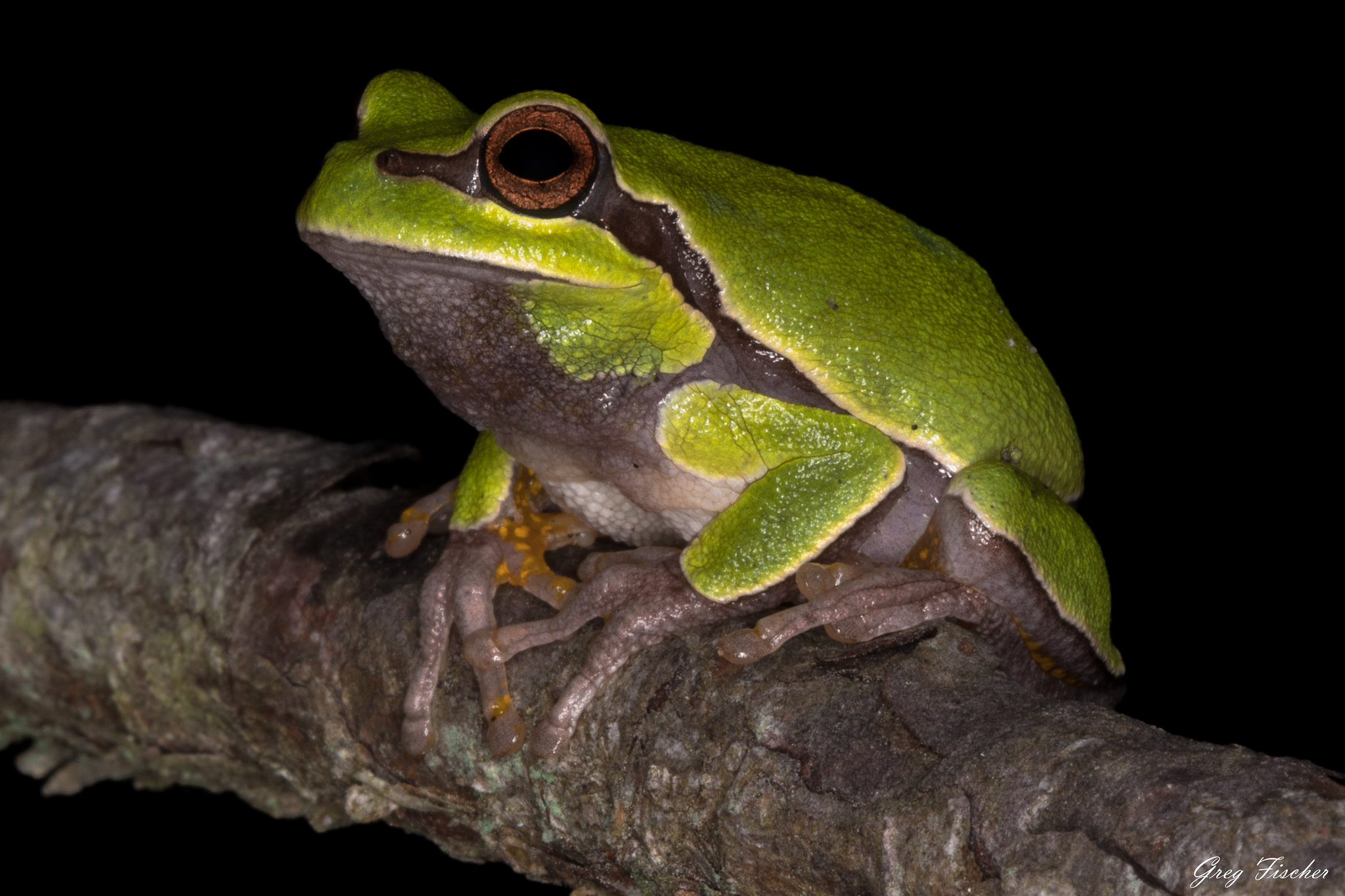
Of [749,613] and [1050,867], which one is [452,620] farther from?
[1050,867]

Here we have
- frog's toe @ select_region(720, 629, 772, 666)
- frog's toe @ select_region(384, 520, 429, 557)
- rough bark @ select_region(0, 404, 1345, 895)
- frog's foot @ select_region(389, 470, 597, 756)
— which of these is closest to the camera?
rough bark @ select_region(0, 404, 1345, 895)

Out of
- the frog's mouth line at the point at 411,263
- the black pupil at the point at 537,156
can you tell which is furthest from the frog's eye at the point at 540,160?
the frog's mouth line at the point at 411,263

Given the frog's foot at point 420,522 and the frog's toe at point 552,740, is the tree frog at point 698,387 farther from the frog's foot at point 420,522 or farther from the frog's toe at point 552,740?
the frog's foot at point 420,522

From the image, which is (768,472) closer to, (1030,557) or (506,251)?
(1030,557)

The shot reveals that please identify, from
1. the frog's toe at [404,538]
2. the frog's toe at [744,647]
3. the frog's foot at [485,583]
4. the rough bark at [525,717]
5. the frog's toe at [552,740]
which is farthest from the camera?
the frog's toe at [404,538]

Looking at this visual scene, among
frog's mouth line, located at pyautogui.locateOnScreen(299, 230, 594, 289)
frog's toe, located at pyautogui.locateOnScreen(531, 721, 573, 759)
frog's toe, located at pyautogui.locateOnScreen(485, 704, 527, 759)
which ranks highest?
frog's mouth line, located at pyautogui.locateOnScreen(299, 230, 594, 289)

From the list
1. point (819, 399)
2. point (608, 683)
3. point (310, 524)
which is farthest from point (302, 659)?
point (819, 399)

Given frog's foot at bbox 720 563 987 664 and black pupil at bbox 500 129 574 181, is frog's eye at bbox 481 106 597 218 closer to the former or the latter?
black pupil at bbox 500 129 574 181

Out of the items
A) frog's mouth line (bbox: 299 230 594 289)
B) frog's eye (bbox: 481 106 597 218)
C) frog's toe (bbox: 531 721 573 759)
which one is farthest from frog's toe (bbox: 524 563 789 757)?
frog's eye (bbox: 481 106 597 218)
